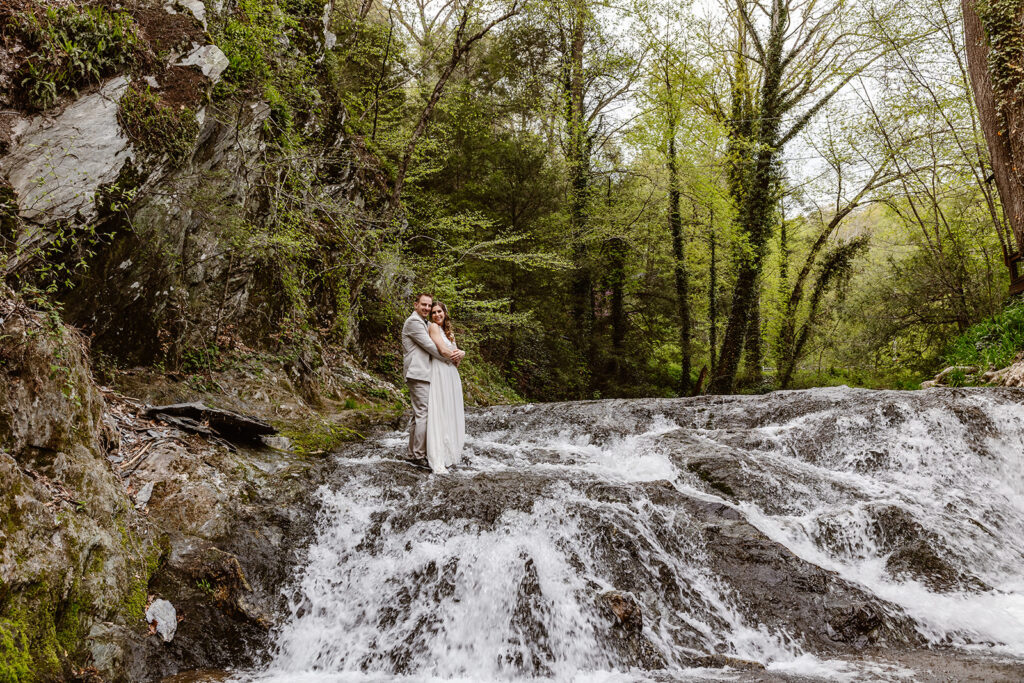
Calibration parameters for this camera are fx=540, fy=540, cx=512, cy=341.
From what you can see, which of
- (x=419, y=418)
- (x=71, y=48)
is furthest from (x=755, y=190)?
(x=71, y=48)

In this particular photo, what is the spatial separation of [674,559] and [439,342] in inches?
134

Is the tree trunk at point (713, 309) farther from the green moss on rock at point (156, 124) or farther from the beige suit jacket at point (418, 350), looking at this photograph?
the green moss on rock at point (156, 124)

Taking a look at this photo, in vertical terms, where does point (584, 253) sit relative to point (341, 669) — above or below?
above

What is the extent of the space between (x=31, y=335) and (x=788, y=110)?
20.8 m

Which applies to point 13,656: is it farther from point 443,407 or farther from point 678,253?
point 678,253

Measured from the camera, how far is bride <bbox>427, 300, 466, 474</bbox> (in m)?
6.25

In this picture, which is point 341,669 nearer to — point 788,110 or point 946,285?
point 946,285

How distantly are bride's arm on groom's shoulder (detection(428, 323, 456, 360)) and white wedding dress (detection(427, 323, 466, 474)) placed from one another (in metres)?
0.06

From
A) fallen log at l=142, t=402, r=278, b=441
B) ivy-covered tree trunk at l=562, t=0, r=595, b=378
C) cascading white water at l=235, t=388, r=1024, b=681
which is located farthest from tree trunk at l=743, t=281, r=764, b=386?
fallen log at l=142, t=402, r=278, b=441

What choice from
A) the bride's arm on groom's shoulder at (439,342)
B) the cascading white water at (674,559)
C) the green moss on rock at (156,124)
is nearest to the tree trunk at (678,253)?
the cascading white water at (674,559)

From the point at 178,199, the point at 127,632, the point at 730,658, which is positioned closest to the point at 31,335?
the point at 127,632

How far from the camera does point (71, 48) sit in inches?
232

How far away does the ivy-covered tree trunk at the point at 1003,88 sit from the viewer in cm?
947

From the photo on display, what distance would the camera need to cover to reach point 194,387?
6.88m
